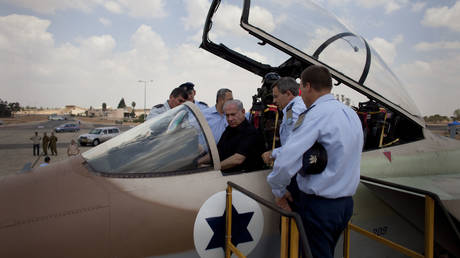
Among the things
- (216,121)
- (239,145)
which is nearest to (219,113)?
(216,121)

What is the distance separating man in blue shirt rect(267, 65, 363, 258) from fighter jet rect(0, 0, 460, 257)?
0.48m

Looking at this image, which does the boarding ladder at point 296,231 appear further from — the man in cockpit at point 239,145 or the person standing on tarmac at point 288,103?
the person standing on tarmac at point 288,103

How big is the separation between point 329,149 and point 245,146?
885 mm

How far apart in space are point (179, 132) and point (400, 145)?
7.74ft

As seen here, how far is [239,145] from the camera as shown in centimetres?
259

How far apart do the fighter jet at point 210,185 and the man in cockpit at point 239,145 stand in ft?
0.58

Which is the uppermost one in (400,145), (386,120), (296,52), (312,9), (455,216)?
(312,9)

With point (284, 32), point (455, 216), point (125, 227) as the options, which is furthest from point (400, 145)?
point (125, 227)

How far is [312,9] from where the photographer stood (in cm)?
338

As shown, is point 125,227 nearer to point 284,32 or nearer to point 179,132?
point 179,132

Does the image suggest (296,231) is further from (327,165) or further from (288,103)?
(288,103)

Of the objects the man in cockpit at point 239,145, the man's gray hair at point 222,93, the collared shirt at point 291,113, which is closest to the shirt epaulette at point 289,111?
the collared shirt at point 291,113

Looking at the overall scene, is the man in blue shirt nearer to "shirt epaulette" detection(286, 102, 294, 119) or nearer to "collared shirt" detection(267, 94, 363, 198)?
"collared shirt" detection(267, 94, 363, 198)

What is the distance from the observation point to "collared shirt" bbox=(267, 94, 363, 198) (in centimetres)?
175
